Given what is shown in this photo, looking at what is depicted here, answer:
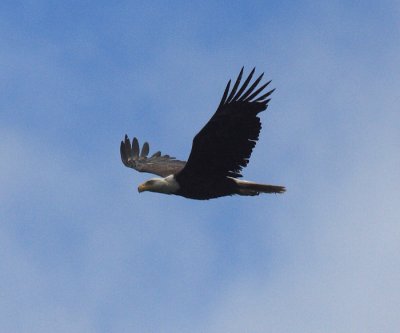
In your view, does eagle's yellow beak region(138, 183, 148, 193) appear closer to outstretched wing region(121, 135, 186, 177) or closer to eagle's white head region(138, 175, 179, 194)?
eagle's white head region(138, 175, 179, 194)

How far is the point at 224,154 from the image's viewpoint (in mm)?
16094

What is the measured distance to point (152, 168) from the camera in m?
19.3

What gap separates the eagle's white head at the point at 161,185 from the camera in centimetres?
1692

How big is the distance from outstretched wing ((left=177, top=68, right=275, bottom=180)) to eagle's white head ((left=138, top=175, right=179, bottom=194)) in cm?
37

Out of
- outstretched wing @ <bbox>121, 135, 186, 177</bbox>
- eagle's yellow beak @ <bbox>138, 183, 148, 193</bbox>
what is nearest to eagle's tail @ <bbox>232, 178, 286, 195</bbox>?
eagle's yellow beak @ <bbox>138, 183, 148, 193</bbox>

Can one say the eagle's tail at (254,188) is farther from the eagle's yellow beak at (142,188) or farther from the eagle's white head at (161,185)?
the eagle's yellow beak at (142,188)

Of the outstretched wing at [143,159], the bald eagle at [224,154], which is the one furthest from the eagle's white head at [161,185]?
the outstretched wing at [143,159]

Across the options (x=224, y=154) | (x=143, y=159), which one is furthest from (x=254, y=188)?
(x=143, y=159)

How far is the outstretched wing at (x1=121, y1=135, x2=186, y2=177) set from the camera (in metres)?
19.5

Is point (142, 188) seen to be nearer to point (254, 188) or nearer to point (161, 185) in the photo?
point (161, 185)

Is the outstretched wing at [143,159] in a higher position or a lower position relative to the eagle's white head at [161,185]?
higher

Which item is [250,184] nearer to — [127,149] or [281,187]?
[281,187]

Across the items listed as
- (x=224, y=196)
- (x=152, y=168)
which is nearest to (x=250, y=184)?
(x=224, y=196)

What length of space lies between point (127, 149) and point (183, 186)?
12.1 ft
